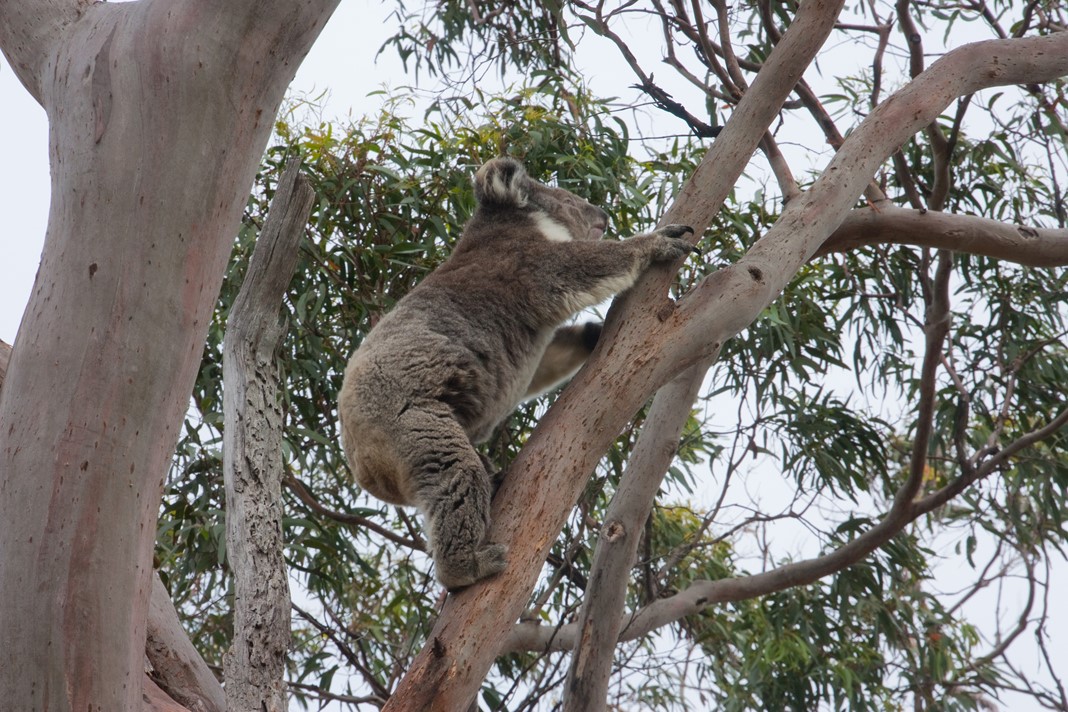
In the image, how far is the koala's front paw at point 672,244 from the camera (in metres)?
2.48

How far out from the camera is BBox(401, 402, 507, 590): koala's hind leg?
6.79ft

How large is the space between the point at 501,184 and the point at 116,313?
178 centimetres

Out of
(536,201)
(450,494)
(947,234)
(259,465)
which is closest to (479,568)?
(450,494)

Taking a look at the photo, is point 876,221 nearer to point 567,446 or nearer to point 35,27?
point 567,446

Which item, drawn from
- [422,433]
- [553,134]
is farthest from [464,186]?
[422,433]

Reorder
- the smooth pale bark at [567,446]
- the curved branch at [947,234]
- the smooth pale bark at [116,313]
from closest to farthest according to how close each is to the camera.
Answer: the smooth pale bark at [116,313] → the smooth pale bark at [567,446] → the curved branch at [947,234]

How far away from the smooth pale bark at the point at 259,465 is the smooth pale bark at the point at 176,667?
0.22 ft

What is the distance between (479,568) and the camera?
2.04 metres

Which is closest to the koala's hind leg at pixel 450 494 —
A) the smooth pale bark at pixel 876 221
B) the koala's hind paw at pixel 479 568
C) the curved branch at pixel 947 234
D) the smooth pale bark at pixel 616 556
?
the koala's hind paw at pixel 479 568

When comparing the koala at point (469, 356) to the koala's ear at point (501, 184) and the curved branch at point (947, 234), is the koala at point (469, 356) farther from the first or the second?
the curved branch at point (947, 234)

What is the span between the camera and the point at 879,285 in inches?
179

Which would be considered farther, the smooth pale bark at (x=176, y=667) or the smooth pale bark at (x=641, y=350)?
the smooth pale bark at (x=176, y=667)

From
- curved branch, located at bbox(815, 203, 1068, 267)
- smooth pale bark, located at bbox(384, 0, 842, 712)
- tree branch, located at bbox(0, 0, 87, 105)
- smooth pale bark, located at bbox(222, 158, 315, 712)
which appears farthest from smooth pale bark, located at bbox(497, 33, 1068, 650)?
tree branch, located at bbox(0, 0, 87, 105)

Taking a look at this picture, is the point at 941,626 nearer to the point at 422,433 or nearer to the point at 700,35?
the point at 700,35
